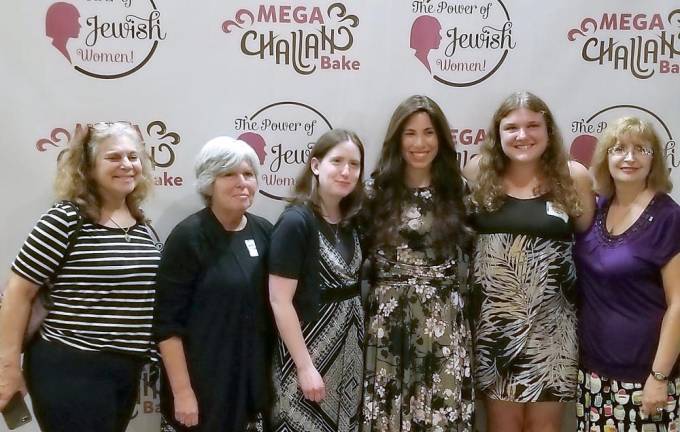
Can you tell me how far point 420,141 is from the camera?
2078 mm

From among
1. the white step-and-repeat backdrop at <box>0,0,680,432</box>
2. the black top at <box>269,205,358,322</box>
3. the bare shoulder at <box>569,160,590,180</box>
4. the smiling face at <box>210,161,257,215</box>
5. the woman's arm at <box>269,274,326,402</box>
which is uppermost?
the white step-and-repeat backdrop at <box>0,0,680,432</box>

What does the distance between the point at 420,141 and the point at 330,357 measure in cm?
77

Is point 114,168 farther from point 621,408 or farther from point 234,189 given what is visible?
point 621,408

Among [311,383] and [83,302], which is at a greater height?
[83,302]

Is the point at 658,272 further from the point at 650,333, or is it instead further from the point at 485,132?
the point at 485,132

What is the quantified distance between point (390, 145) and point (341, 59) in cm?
43

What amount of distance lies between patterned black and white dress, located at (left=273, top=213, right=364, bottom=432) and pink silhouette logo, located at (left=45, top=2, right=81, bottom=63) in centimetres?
117

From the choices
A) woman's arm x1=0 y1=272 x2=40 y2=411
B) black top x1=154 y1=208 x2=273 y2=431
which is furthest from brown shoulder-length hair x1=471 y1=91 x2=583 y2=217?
woman's arm x1=0 y1=272 x2=40 y2=411

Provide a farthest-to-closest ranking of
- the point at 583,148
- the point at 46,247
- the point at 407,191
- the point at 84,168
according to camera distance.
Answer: the point at 583,148 → the point at 407,191 → the point at 84,168 → the point at 46,247

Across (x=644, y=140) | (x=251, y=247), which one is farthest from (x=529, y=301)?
A: (x=251, y=247)

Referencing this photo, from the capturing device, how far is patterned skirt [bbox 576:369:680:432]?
1968 millimetres

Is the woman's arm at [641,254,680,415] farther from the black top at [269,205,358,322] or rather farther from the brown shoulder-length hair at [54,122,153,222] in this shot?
the brown shoulder-length hair at [54,122,153,222]

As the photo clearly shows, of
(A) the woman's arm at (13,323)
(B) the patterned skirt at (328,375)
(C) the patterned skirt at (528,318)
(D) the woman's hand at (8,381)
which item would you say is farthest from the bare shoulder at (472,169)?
(D) the woman's hand at (8,381)

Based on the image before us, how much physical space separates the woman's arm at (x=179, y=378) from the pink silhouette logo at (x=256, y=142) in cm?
80
